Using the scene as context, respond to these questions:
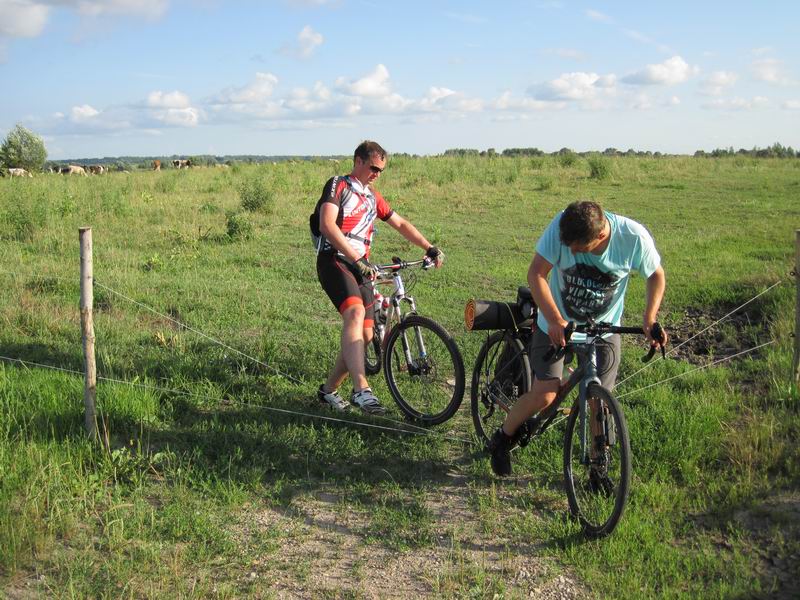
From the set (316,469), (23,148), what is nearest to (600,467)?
(316,469)

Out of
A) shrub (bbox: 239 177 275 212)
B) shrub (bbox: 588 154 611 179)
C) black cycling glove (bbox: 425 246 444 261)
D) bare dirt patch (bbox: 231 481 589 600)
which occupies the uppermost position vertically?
shrub (bbox: 588 154 611 179)

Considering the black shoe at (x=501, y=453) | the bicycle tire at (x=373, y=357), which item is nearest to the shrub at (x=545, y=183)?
the bicycle tire at (x=373, y=357)

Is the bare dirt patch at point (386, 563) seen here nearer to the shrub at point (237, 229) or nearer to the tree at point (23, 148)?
the shrub at point (237, 229)

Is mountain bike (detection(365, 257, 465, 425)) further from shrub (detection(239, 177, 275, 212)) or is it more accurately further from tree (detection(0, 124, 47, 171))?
tree (detection(0, 124, 47, 171))

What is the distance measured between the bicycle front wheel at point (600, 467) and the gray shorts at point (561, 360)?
0.80 feet

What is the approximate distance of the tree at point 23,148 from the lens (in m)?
51.5

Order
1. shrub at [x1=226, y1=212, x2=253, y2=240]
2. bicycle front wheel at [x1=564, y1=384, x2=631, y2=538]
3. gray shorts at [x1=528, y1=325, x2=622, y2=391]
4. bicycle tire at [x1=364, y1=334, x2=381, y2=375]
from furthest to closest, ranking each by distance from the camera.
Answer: shrub at [x1=226, y1=212, x2=253, y2=240] → bicycle tire at [x1=364, y1=334, x2=381, y2=375] → gray shorts at [x1=528, y1=325, x2=622, y2=391] → bicycle front wheel at [x1=564, y1=384, x2=631, y2=538]

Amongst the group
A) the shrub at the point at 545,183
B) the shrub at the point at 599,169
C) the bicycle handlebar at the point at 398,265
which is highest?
the shrub at the point at 599,169

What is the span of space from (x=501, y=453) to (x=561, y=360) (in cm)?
78

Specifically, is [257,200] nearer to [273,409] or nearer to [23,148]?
[273,409]

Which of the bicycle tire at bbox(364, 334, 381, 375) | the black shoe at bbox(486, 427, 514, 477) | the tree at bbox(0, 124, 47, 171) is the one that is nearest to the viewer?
the black shoe at bbox(486, 427, 514, 477)

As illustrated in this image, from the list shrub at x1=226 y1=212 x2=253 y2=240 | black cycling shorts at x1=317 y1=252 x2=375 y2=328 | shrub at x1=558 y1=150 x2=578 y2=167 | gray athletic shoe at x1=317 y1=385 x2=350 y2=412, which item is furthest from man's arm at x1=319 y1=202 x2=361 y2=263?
shrub at x1=558 y1=150 x2=578 y2=167

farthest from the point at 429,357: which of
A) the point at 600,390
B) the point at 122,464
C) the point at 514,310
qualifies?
the point at 122,464

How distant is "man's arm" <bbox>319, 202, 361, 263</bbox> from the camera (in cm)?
525
